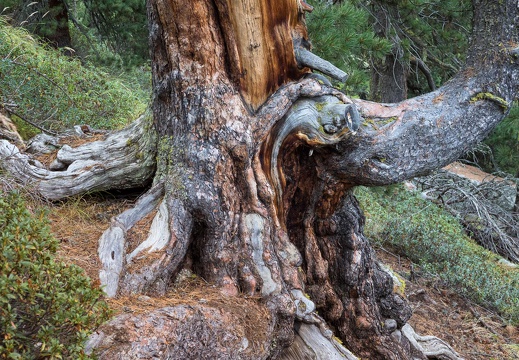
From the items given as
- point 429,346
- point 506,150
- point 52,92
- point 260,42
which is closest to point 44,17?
point 52,92

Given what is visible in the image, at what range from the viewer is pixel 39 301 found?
202cm

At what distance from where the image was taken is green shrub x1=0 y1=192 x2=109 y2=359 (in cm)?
188

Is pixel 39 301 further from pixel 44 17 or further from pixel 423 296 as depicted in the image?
pixel 44 17

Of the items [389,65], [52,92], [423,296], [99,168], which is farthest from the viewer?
[389,65]

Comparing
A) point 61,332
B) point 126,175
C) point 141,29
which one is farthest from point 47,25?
point 61,332

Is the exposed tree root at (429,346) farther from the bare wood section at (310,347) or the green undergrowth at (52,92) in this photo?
the green undergrowth at (52,92)

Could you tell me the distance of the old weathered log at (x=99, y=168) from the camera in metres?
4.14

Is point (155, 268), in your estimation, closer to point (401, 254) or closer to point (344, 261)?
point (344, 261)

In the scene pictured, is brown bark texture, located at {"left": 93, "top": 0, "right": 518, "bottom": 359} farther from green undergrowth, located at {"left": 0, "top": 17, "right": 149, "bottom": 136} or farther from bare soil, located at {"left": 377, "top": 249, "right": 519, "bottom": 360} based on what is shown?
green undergrowth, located at {"left": 0, "top": 17, "right": 149, "bottom": 136}

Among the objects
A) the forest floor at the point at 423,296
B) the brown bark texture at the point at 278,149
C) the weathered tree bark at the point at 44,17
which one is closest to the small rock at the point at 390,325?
the brown bark texture at the point at 278,149

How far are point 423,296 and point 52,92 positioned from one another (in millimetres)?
5082

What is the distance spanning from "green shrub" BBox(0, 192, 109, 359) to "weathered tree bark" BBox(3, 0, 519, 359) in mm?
915

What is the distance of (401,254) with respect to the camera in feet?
24.1

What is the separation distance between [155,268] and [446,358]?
9.27 feet
